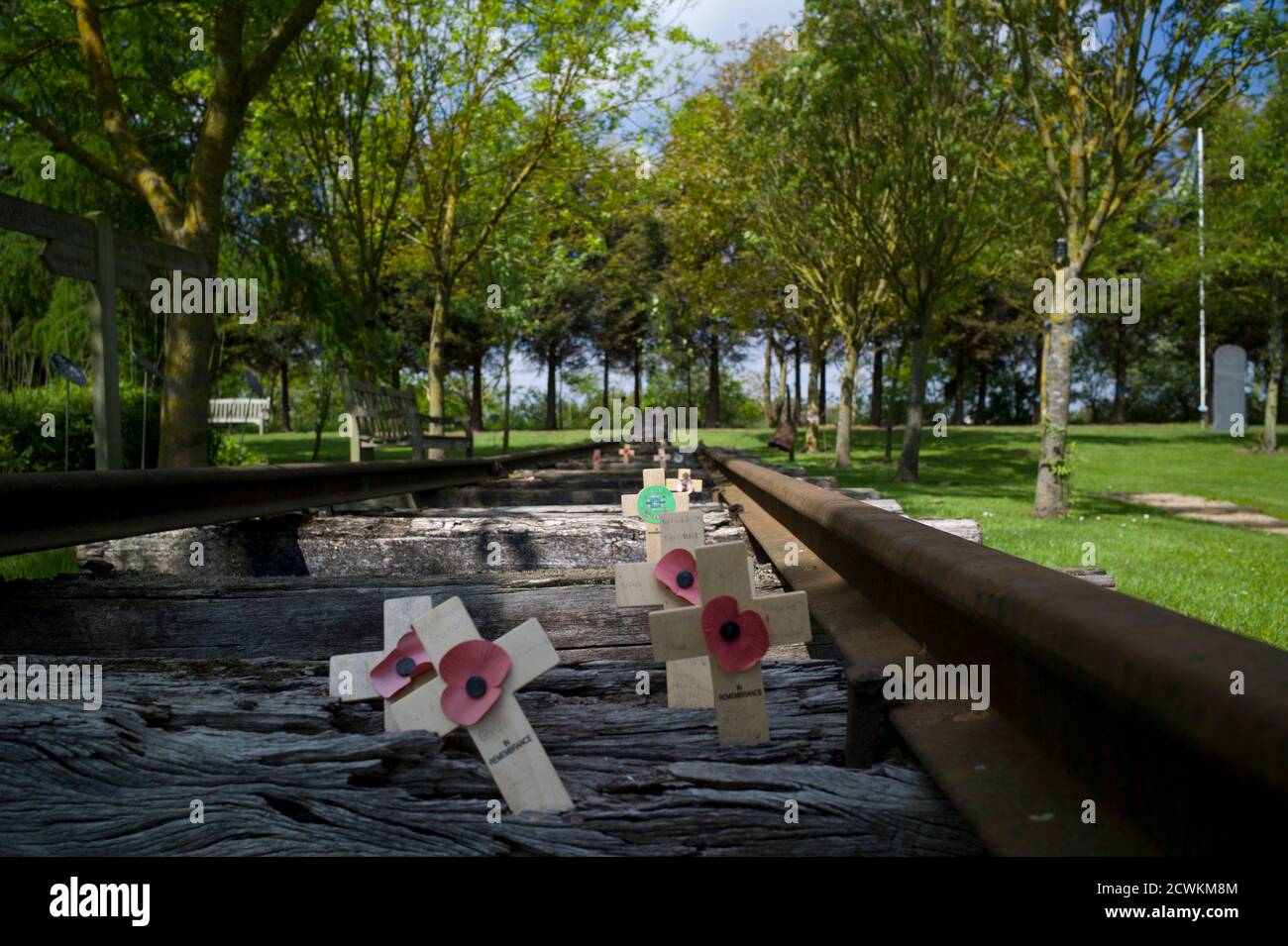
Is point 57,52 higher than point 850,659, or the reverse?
point 57,52

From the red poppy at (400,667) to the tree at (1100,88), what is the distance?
12.5 meters

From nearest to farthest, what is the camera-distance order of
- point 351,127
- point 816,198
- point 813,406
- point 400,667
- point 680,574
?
point 400,667 < point 680,574 < point 351,127 < point 816,198 < point 813,406

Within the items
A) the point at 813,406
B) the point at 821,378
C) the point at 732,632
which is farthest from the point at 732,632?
the point at 821,378

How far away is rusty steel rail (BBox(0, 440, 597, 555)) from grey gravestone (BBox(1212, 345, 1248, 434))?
4837 centimetres

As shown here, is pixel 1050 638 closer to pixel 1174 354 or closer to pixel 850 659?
pixel 850 659

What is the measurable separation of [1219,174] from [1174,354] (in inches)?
1351

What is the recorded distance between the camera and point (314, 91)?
1617 cm

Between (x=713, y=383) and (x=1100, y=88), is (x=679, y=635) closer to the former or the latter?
(x=1100, y=88)

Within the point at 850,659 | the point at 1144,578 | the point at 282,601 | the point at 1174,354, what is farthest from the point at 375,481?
the point at 1174,354

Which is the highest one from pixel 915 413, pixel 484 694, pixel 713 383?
pixel 713 383

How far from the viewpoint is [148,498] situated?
3.43m

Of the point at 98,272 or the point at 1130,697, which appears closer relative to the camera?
the point at 1130,697

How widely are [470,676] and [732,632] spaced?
1.33 feet

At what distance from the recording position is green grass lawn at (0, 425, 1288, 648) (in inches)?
251
